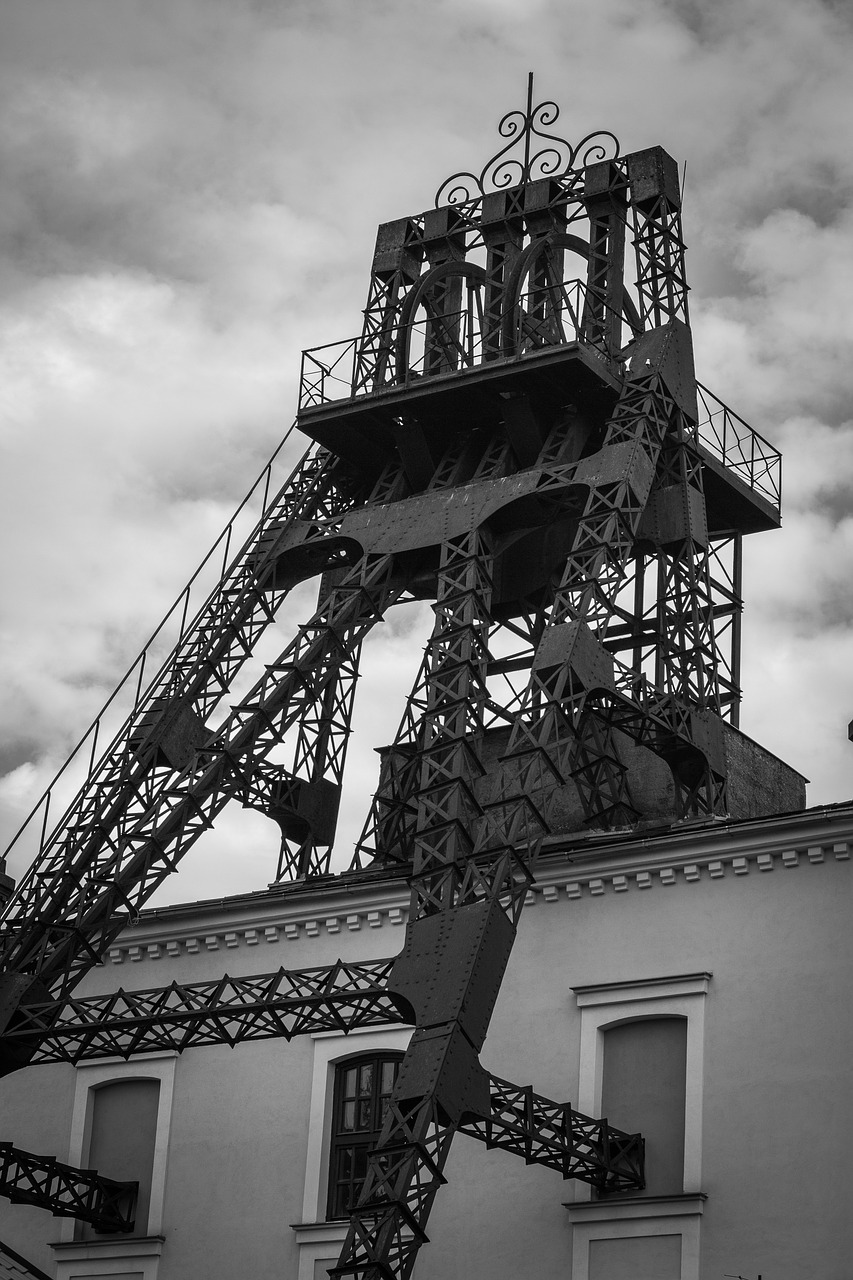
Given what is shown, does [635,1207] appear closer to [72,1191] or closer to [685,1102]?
[685,1102]

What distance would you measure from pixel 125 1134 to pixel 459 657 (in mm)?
8156

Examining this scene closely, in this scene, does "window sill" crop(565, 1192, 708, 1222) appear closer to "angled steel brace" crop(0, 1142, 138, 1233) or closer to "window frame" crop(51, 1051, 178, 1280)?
"window frame" crop(51, 1051, 178, 1280)

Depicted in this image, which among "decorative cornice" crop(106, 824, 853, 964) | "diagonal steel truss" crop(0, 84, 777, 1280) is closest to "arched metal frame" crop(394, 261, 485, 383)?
"diagonal steel truss" crop(0, 84, 777, 1280)

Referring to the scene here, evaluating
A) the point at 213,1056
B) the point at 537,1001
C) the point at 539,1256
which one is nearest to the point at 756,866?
the point at 537,1001

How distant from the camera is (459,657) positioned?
26.2 m

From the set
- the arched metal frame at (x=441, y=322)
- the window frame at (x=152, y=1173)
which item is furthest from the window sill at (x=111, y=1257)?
the arched metal frame at (x=441, y=322)

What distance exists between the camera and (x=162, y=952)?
92.9 feet

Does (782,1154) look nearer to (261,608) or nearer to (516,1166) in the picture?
(516,1166)

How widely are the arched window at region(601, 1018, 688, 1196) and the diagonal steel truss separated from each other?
0.91 ft

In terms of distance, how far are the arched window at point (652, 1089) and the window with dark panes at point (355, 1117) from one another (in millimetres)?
3071

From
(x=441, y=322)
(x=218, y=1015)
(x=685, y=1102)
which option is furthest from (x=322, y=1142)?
(x=441, y=322)

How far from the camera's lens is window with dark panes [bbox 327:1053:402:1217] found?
82.9 feet

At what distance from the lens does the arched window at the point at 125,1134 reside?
88.3ft

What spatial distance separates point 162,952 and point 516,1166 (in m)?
6.75
